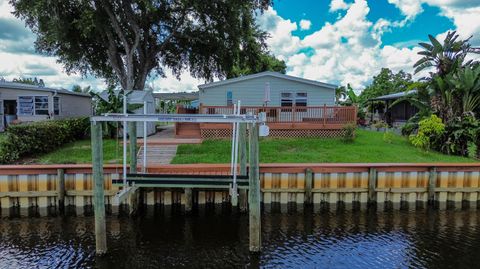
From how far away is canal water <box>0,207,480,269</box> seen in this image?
654cm

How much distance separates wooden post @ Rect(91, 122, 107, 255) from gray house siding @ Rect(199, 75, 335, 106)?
1241 centimetres

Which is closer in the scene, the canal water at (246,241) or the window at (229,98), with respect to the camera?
the canal water at (246,241)

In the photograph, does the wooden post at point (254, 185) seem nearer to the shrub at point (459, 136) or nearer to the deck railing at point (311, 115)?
the deck railing at point (311, 115)

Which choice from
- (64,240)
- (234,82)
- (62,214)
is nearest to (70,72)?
(234,82)

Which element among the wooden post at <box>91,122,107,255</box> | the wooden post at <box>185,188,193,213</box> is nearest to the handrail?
the wooden post at <box>185,188,193,213</box>

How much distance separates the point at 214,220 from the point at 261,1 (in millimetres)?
17510

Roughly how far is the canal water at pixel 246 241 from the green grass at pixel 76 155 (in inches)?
110

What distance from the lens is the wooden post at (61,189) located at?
29.4 feet

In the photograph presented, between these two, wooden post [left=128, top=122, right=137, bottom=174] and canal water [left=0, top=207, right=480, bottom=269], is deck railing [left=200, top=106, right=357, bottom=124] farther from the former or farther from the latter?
canal water [left=0, top=207, right=480, bottom=269]

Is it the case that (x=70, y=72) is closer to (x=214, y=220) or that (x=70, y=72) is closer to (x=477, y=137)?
(x=214, y=220)

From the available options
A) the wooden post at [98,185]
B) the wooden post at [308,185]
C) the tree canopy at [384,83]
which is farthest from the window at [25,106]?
the tree canopy at [384,83]

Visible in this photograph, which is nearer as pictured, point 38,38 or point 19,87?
point 19,87

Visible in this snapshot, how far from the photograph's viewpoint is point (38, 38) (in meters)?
23.5

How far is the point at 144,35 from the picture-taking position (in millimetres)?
24188
